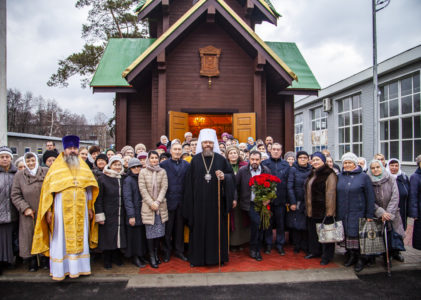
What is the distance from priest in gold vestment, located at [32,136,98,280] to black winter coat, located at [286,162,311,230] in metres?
3.59

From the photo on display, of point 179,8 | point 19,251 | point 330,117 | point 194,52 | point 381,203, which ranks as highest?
point 179,8

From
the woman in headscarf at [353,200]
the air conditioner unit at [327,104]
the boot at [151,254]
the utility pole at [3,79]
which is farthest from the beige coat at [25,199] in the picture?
the air conditioner unit at [327,104]

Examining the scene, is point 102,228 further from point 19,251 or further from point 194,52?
point 194,52

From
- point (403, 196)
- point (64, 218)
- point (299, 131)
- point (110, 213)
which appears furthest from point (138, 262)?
point (299, 131)

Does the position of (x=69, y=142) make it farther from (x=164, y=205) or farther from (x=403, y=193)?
(x=403, y=193)

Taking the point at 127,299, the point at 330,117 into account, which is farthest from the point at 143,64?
→ the point at 330,117

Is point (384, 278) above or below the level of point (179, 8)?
below

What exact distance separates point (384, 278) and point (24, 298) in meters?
5.36

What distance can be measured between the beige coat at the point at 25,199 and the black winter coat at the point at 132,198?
140cm

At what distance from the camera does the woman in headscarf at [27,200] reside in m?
4.65

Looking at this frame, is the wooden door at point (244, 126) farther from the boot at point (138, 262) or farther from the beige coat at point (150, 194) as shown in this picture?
the boot at point (138, 262)

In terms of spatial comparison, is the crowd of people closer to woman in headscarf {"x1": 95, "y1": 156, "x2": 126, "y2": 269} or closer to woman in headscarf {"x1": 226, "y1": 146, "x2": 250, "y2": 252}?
woman in headscarf {"x1": 95, "y1": 156, "x2": 126, "y2": 269}

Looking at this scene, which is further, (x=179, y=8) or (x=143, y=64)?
(x=179, y=8)

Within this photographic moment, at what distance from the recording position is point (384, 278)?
471 cm
